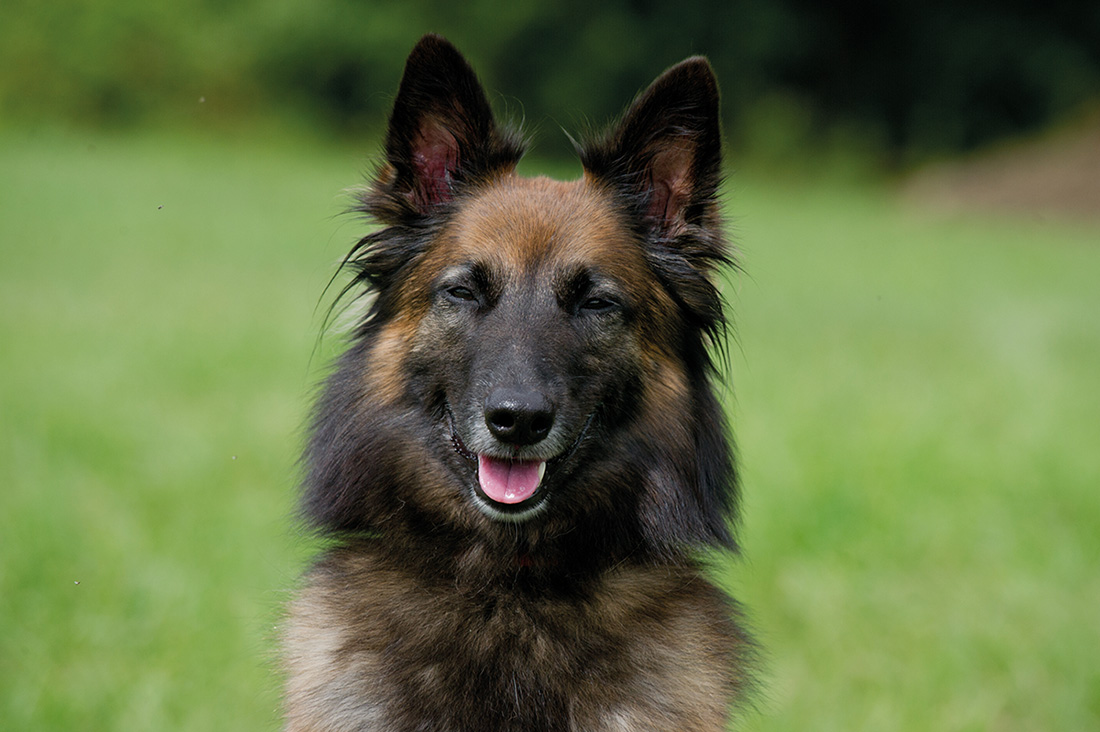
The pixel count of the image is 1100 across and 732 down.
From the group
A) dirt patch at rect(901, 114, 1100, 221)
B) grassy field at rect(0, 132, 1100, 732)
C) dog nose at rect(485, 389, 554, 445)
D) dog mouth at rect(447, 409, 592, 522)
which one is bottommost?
grassy field at rect(0, 132, 1100, 732)

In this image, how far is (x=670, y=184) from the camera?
357cm

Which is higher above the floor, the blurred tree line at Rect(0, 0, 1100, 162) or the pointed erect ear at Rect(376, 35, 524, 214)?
the blurred tree line at Rect(0, 0, 1100, 162)

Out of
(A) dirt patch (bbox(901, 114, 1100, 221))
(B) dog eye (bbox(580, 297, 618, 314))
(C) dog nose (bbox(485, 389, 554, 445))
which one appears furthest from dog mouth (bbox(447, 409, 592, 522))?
(A) dirt patch (bbox(901, 114, 1100, 221))

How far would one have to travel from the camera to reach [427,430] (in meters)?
3.25

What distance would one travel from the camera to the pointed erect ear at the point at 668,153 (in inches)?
133

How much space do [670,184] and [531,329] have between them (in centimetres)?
82

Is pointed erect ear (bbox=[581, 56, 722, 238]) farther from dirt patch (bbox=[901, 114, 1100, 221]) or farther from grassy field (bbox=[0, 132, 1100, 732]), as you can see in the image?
dirt patch (bbox=[901, 114, 1100, 221])

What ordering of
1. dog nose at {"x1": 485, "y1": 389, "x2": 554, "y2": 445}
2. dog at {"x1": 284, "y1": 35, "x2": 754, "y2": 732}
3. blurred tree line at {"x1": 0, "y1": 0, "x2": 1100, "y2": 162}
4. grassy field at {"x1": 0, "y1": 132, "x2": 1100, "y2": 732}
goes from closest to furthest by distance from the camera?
dog nose at {"x1": 485, "y1": 389, "x2": 554, "y2": 445}
dog at {"x1": 284, "y1": 35, "x2": 754, "y2": 732}
grassy field at {"x1": 0, "y1": 132, "x2": 1100, "y2": 732}
blurred tree line at {"x1": 0, "y1": 0, "x2": 1100, "y2": 162}

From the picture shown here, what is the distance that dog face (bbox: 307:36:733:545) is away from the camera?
313cm

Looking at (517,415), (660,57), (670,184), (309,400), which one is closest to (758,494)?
(670,184)

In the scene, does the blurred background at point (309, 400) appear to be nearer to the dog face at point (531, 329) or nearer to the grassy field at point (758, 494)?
the grassy field at point (758, 494)

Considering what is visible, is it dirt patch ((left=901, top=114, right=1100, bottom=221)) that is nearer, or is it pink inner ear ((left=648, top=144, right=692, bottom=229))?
pink inner ear ((left=648, top=144, right=692, bottom=229))

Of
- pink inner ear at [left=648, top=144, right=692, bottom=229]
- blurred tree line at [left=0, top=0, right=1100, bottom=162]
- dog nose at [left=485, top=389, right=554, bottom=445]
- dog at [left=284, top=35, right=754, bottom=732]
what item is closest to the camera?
dog nose at [left=485, top=389, right=554, bottom=445]

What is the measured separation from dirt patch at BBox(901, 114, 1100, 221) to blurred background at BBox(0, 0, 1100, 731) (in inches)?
4.1
